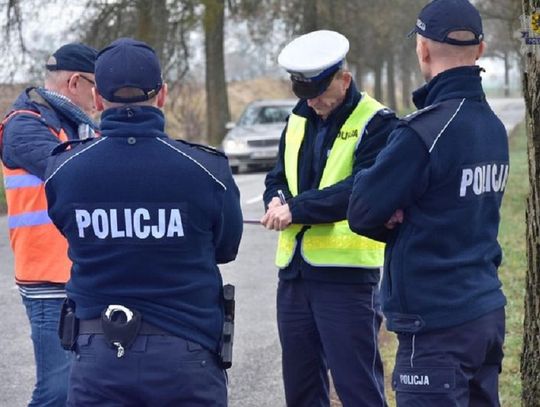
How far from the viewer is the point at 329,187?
4305mm

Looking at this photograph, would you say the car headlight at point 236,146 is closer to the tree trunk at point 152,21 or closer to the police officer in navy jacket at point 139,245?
the tree trunk at point 152,21

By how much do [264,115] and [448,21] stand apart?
20.8 meters

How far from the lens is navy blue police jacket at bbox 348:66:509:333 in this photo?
11.3ft

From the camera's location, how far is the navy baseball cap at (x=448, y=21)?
11.6ft

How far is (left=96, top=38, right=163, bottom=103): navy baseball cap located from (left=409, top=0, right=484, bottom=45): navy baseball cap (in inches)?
38.3

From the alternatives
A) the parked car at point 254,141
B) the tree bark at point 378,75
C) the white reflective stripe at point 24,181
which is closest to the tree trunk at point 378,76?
the tree bark at point 378,75

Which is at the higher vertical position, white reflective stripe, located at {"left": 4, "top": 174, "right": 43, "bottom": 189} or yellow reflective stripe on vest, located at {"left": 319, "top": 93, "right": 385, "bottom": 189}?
yellow reflective stripe on vest, located at {"left": 319, "top": 93, "right": 385, "bottom": 189}

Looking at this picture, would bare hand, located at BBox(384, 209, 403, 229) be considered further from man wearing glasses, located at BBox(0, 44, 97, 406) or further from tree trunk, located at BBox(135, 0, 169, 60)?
tree trunk, located at BBox(135, 0, 169, 60)

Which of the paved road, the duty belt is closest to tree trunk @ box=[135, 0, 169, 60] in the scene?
the paved road

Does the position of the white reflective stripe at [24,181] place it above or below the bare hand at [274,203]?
above

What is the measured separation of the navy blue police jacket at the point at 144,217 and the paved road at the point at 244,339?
2.98 metres

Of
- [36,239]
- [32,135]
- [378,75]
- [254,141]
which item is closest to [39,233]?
[36,239]

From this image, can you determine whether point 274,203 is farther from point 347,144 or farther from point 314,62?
point 314,62

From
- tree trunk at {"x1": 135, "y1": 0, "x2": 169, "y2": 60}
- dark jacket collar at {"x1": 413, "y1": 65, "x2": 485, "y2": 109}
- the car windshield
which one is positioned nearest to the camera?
dark jacket collar at {"x1": 413, "y1": 65, "x2": 485, "y2": 109}
